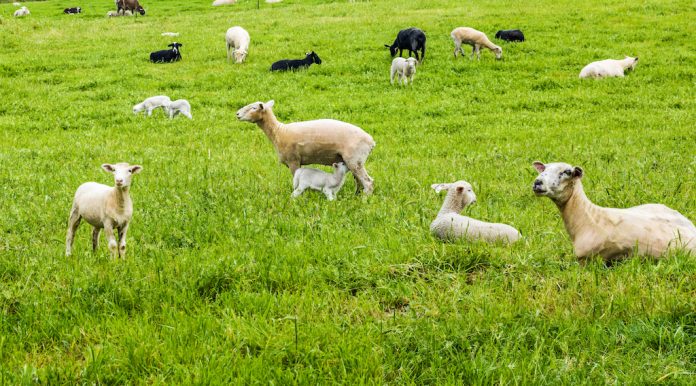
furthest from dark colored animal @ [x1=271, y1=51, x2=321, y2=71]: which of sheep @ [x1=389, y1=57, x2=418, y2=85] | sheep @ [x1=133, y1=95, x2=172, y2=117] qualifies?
sheep @ [x1=133, y1=95, x2=172, y2=117]

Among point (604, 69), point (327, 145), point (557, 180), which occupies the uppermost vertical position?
point (557, 180)

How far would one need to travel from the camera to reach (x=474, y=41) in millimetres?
24594

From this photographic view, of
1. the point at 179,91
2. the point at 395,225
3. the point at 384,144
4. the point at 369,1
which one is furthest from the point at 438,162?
the point at 369,1

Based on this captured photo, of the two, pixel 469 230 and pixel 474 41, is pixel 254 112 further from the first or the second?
pixel 474 41

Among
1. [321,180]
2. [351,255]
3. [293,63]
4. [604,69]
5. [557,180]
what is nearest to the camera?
[557,180]

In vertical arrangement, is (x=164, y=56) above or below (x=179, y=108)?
above

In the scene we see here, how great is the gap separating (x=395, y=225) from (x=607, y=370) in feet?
11.1

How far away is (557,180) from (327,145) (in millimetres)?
4266

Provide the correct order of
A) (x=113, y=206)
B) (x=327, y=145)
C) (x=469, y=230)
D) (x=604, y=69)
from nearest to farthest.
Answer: (x=113, y=206), (x=469, y=230), (x=327, y=145), (x=604, y=69)

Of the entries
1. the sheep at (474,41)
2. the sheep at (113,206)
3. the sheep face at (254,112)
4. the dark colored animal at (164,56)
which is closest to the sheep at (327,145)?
the sheep face at (254,112)

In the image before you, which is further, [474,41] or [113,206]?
[474,41]


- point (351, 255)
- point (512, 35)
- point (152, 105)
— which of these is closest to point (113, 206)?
point (351, 255)

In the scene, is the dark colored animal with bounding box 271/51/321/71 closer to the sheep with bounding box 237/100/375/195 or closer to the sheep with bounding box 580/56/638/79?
the sheep with bounding box 580/56/638/79

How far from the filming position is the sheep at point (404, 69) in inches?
825
